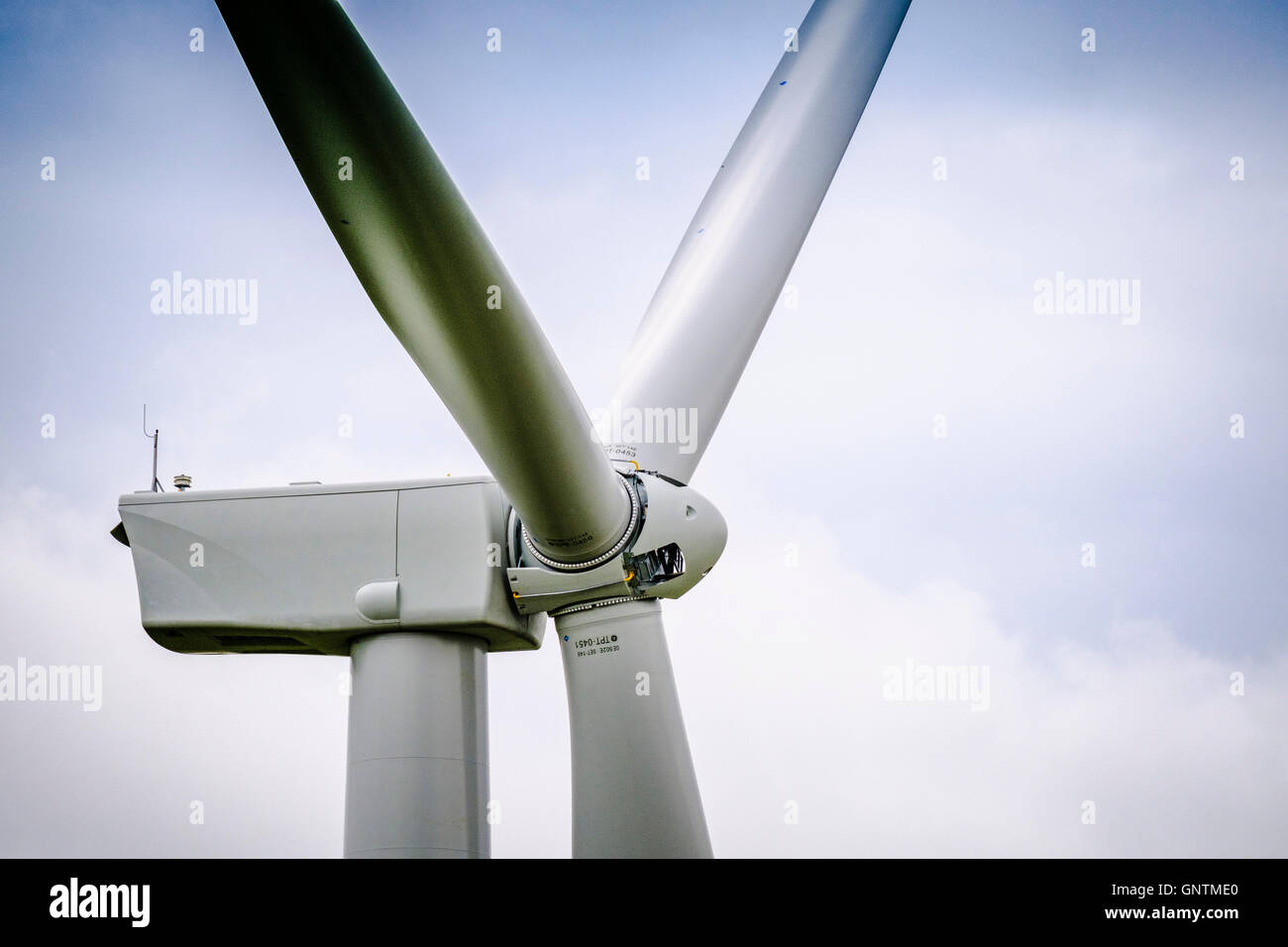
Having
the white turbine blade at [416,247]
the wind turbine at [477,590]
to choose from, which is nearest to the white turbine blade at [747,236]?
the wind turbine at [477,590]

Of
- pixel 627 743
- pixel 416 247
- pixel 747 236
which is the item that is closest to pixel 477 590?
pixel 627 743

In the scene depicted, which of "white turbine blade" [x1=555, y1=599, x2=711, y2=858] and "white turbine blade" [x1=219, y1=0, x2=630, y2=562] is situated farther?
"white turbine blade" [x1=555, y1=599, x2=711, y2=858]

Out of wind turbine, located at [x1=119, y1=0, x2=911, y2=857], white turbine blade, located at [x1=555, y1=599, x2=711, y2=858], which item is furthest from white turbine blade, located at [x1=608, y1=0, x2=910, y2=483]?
white turbine blade, located at [x1=555, y1=599, x2=711, y2=858]

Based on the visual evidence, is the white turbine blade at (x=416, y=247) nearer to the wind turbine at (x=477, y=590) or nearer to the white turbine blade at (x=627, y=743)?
the wind turbine at (x=477, y=590)

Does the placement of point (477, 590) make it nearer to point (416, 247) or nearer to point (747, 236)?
point (416, 247)

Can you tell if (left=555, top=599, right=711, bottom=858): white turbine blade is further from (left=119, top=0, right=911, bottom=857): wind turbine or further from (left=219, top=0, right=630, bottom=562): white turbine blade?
(left=219, top=0, right=630, bottom=562): white turbine blade
